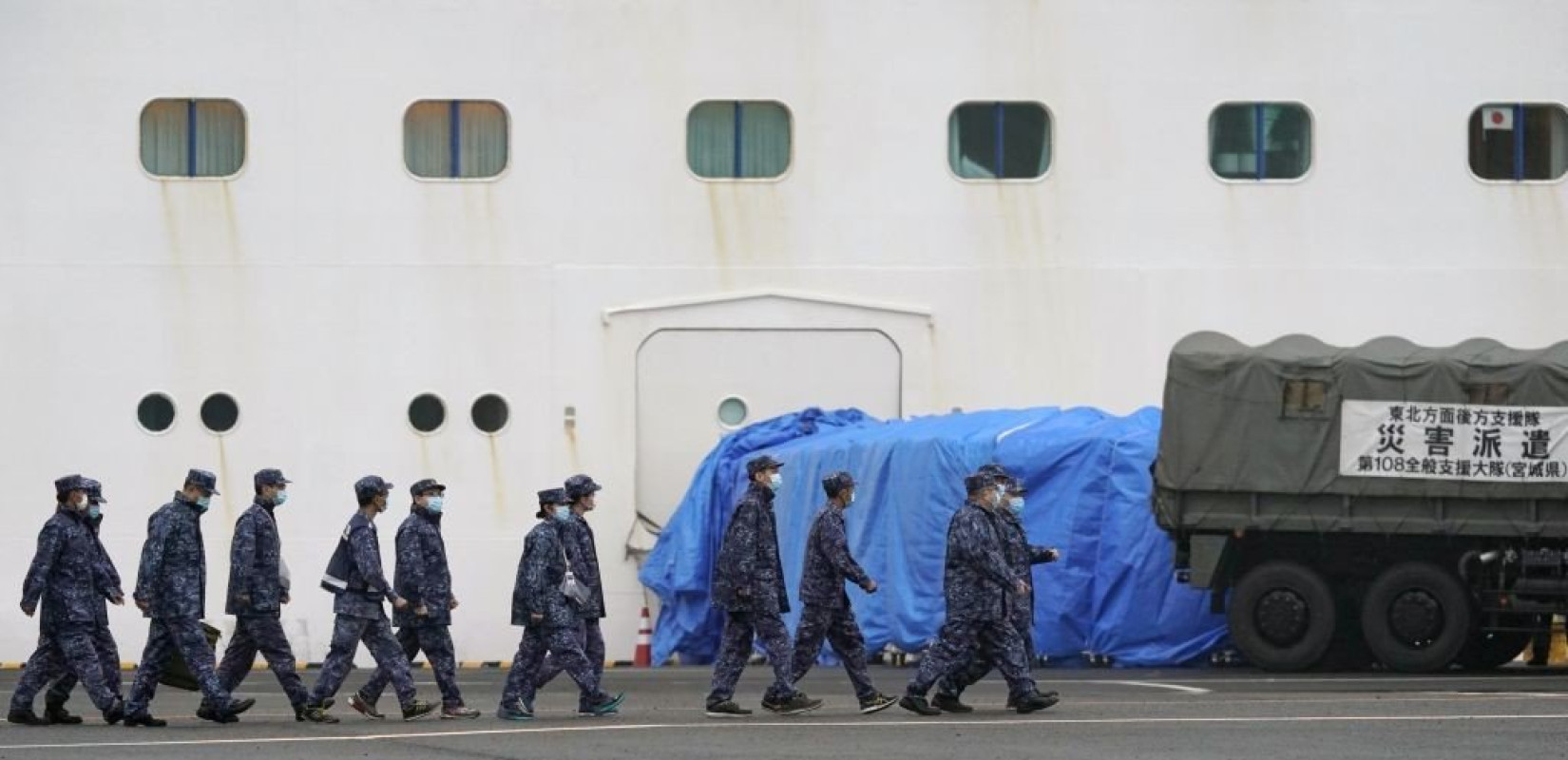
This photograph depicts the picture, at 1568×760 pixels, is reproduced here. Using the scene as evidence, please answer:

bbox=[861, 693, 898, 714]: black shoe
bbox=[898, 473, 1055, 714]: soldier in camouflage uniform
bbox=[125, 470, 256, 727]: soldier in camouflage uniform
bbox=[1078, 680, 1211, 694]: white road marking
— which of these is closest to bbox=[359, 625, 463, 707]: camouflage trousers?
bbox=[125, 470, 256, 727]: soldier in camouflage uniform

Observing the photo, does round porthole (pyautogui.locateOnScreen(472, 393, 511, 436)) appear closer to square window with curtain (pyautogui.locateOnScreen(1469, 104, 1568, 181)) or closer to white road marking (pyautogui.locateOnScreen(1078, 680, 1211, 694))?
white road marking (pyautogui.locateOnScreen(1078, 680, 1211, 694))

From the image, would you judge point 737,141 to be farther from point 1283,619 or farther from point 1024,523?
point 1283,619

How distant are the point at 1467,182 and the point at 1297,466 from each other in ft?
13.6

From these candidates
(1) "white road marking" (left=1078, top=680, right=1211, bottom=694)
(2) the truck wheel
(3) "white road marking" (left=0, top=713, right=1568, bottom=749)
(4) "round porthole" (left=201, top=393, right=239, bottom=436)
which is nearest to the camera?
(3) "white road marking" (left=0, top=713, right=1568, bottom=749)

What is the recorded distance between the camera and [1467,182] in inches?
925

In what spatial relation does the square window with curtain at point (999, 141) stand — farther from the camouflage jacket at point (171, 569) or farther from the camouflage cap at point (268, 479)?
the camouflage jacket at point (171, 569)

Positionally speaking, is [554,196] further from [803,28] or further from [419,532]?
[419,532]

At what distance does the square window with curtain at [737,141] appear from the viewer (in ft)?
77.6

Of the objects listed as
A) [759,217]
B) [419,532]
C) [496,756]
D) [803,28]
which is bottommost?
[496,756]

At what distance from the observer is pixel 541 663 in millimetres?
17078

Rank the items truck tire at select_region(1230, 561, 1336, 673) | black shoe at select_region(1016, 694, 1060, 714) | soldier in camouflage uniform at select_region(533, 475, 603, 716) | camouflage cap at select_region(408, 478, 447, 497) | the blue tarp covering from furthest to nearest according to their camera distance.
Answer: the blue tarp covering, truck tire at select_region(1230, 561, 1336, 673), camouflage cap at select_region(408, 478, 447, 497), soldier in camouflage uniform at select_region(533, 475, 603, 716), black shoe at select_region(1016, 694, 1060, 714)

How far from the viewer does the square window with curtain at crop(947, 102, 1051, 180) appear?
77.5ft

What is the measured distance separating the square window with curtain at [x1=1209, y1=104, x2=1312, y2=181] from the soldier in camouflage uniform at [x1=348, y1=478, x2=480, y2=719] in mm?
8786

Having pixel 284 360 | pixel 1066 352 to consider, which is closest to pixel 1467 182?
pixel 1066 352
